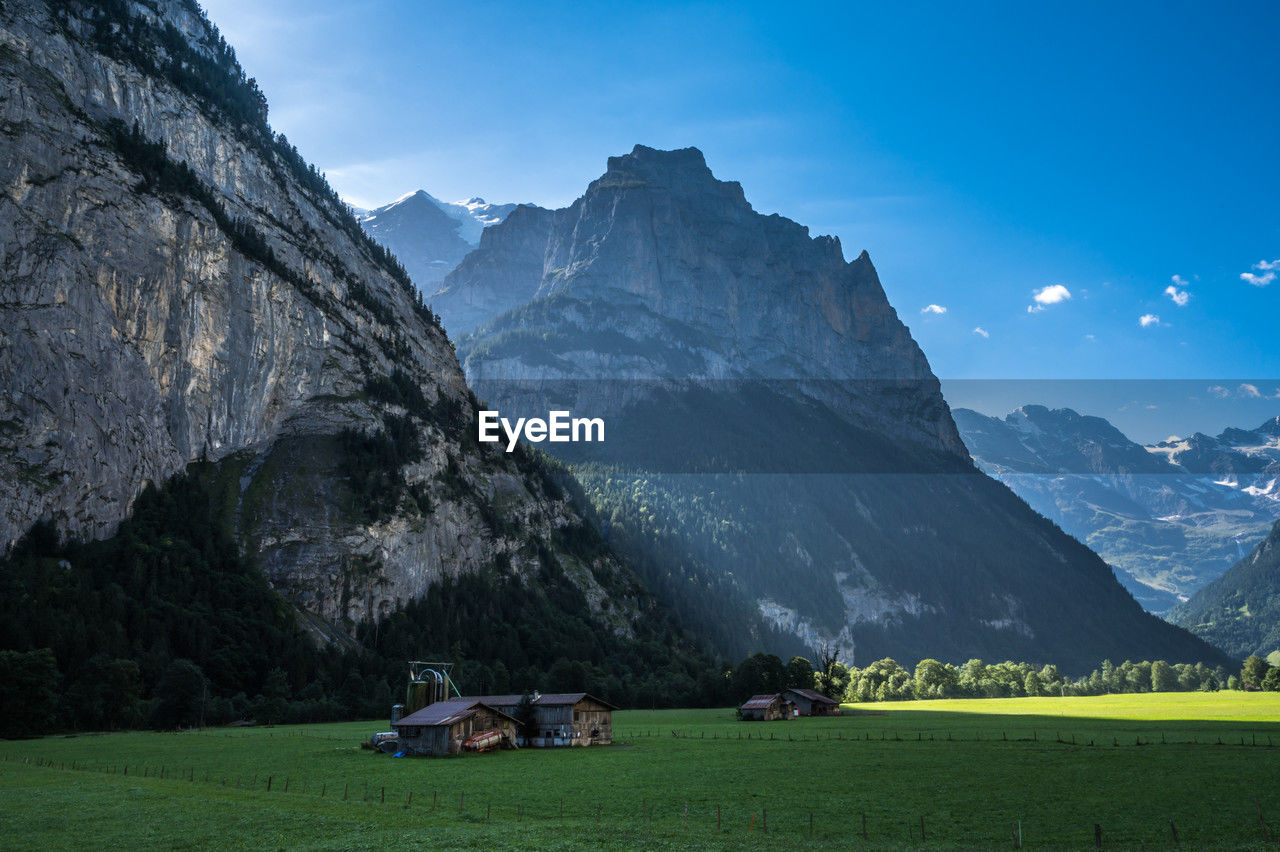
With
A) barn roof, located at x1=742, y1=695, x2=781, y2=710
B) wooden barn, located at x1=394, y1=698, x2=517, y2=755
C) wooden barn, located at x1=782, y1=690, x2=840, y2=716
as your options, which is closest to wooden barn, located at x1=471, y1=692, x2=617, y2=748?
wooden barn, located at x1=394, y1=698, x2=517, y2=755

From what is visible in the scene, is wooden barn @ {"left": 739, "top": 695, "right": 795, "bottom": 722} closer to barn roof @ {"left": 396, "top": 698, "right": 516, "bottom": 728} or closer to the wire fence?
barn roof @ {"left": 396, "top": 698, "right": 516, "bottom": 728}

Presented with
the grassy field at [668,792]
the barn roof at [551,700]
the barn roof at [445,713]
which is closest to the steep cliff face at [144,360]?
the grassy field at [668,792]

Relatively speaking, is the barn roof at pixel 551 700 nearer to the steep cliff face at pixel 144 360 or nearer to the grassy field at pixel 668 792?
the grassy field at pixel 668 792

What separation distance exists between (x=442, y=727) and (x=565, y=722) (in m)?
15.5

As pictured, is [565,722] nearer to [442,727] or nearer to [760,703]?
[442,727]

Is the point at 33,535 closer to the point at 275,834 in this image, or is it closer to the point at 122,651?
Result: the point at 122,651

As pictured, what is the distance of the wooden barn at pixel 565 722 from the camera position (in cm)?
8594

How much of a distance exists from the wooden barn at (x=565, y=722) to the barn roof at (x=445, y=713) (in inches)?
152

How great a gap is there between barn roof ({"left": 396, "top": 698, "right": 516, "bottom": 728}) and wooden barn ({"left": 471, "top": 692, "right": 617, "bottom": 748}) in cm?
387

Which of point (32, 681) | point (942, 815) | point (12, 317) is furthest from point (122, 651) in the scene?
point (942, 815)

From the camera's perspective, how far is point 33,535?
13275 cm

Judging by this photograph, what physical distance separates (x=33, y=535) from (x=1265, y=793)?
513 feet

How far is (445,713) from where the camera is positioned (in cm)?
7762

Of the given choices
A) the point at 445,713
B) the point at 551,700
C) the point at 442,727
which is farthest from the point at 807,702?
the point at 442,727
